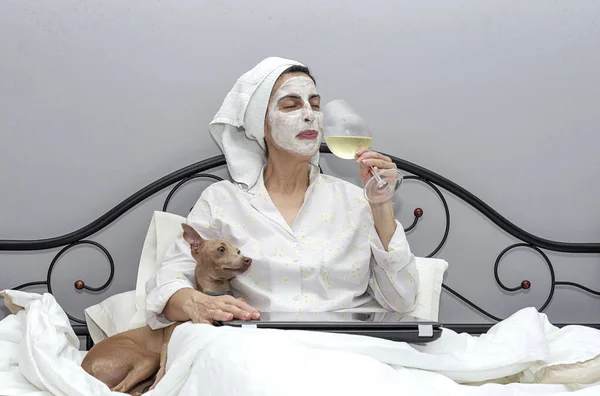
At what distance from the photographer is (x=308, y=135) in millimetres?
2010

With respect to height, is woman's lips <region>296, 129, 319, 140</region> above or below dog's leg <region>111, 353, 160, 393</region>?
above

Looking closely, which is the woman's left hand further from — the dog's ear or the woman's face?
the dog's ear

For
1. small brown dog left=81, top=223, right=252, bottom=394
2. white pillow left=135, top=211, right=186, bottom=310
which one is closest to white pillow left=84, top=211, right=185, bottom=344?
white pillow left=135, top=211, right=186, bottom=310

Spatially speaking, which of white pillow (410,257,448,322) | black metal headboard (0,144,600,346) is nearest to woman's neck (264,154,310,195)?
black metal headboard (0,144,600,346)

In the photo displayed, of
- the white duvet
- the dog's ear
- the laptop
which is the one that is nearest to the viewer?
the white duvet

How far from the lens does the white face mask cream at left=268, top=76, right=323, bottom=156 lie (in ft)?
6.56

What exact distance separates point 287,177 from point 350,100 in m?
0.44

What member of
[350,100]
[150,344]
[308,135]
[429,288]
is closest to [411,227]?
[429,288]

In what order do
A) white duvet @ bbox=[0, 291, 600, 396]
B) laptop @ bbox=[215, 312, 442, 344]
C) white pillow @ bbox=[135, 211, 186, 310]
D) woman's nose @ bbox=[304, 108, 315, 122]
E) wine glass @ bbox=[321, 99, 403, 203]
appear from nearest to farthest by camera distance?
white duvet @ bbox=[0, 291, 600, 396] < laptop @ bbox=[215, 312, 442, 344] < wine glass @ bbox=[321, 99, 403, 203] < woman's nose @ bbox=[304, 108, 315, 122] < white pillow @ bbox=[135, 211, 186, 310]

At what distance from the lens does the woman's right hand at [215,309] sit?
64.8 inches

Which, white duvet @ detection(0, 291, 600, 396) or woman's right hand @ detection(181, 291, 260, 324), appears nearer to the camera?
white duvet @ detection(0, 291, 600, 396)

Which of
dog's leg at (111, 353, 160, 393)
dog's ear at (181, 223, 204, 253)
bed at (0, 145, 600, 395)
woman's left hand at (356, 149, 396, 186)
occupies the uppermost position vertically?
woman's left hand at (356, 149, 396, 186)

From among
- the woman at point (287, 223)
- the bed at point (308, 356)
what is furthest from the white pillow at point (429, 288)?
the woman at point (287, 223)

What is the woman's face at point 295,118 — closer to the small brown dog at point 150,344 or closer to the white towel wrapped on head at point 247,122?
the white towel wrapped on head at point 247,122
